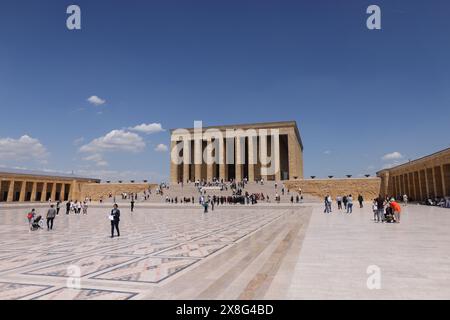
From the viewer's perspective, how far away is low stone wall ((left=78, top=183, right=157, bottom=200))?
160 feet

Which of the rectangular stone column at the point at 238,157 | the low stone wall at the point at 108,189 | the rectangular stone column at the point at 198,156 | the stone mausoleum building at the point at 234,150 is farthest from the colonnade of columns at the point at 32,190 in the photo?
the rectangular stone column at the point at 238,157

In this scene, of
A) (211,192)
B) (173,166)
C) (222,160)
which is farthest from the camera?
(173,166)

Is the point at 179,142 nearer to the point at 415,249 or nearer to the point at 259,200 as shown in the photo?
the point at 259,200

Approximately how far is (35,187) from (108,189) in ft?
33.8

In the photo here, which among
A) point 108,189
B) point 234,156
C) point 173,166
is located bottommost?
point 108,189

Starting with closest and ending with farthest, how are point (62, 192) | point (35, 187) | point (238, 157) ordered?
1. point (35, 187)
2. point (238, 157)
3. point (62, 192)

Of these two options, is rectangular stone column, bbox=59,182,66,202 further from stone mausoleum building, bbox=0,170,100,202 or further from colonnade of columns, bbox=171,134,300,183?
colonnade of columns, bbox=171,134,300,183

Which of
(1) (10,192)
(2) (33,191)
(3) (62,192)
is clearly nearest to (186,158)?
(3) (62,192)

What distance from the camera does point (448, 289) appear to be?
389cm

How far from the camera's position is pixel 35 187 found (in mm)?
46031

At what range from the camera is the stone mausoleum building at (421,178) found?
83.6 ft

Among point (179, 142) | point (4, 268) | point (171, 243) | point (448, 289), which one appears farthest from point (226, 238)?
point (179, 142)

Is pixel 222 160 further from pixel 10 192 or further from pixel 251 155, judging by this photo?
pixel 10 192
